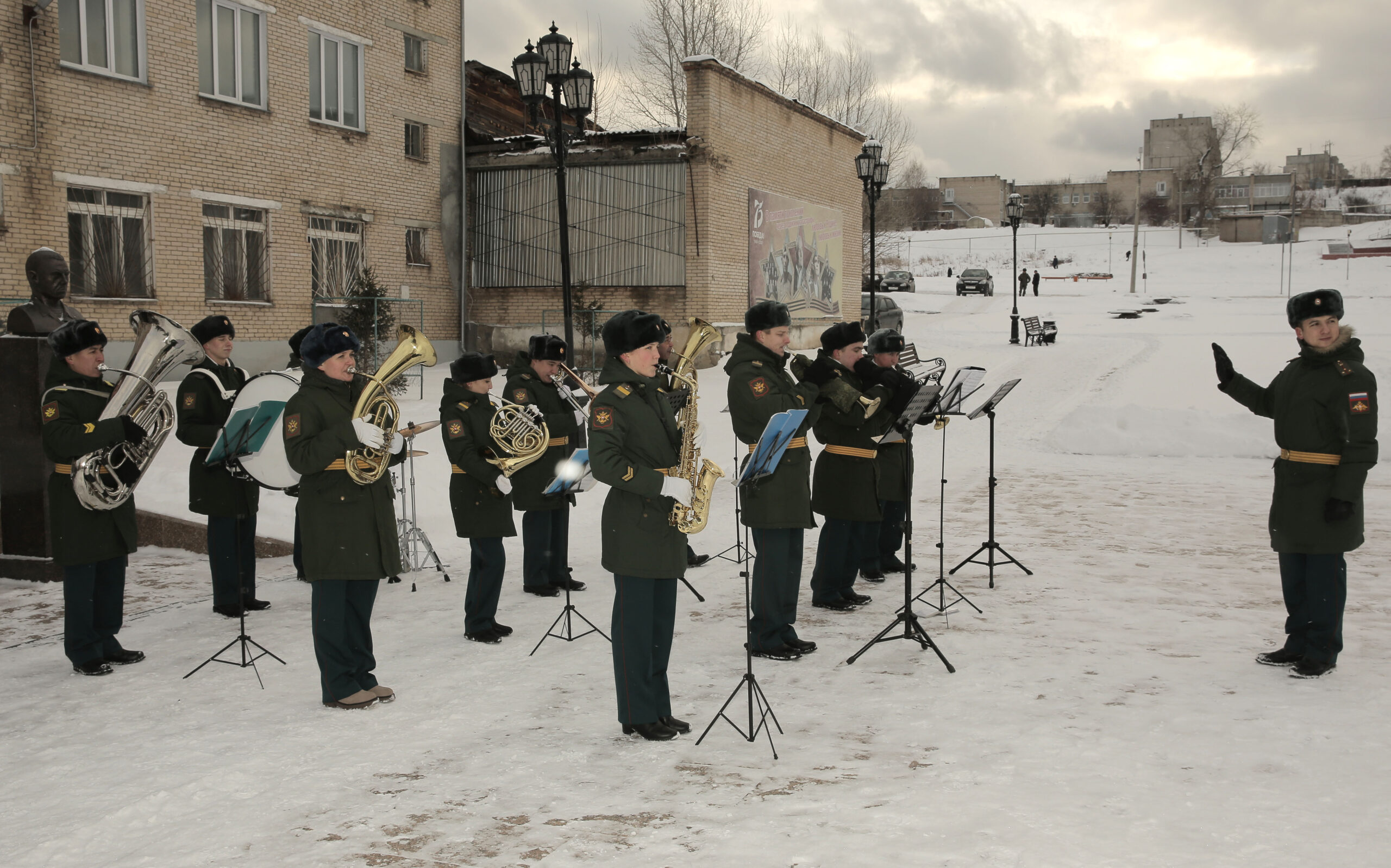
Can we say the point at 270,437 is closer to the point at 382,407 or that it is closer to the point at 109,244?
the point at 382,407

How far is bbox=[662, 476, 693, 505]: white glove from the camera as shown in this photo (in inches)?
190

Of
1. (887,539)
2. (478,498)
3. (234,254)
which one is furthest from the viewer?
(234,254)

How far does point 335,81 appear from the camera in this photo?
21.1m

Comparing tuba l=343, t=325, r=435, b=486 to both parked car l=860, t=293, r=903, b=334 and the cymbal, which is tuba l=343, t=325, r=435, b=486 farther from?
parked car l=860, t=293, r=903, b=334

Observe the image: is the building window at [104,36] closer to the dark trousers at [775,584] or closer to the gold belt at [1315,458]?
the dark trousers at [775,584]

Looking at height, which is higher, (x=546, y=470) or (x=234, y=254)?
(x=234, y=254)

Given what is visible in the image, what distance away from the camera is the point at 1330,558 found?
598 cm

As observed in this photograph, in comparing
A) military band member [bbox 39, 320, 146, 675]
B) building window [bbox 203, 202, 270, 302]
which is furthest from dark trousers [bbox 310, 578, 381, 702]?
building window [bbox 203, 202, 270, 302]

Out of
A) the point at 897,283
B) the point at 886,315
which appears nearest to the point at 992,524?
the point at 886,315

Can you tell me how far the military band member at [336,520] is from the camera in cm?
542

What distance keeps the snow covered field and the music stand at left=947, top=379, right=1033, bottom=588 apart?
6.6 inches

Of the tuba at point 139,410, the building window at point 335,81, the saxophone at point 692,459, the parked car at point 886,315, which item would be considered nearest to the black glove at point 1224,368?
the saxophone at point 692,459

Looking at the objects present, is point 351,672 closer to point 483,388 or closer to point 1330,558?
point 483,388

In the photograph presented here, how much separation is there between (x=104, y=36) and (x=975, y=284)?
40.1 m
